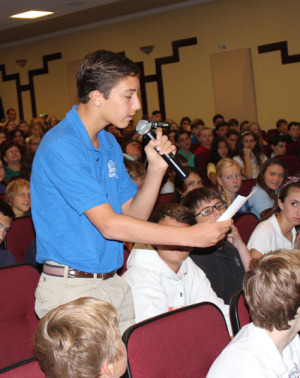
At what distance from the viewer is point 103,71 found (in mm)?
1802

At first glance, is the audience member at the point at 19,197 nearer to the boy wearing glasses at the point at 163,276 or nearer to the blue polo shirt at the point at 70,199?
the boy wearing glasses at the point at 163,276

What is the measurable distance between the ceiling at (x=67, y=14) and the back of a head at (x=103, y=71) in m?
8.20

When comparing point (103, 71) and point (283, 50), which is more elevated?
point (283, 50)

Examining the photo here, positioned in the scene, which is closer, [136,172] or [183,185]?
[183,185]

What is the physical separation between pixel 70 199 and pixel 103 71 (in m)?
0.43

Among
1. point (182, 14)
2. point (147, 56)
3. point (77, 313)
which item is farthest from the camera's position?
point (147, 56)

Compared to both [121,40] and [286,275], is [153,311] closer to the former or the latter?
[286,275]

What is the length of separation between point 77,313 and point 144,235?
1.37 feet

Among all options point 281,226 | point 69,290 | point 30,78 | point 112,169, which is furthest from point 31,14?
point 69,290

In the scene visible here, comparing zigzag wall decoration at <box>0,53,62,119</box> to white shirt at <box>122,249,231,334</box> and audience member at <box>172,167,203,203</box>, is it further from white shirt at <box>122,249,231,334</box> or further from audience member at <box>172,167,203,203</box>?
white shirt at <box>122,249,231,334</box>

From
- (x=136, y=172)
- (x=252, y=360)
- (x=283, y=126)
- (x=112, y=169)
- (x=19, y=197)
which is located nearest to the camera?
(x=252, y=360)

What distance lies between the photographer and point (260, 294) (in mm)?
1752

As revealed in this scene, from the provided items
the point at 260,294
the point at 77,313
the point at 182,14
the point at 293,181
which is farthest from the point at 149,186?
the point at 182,14

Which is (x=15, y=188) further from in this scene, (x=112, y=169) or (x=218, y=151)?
(x=218, y=151)
